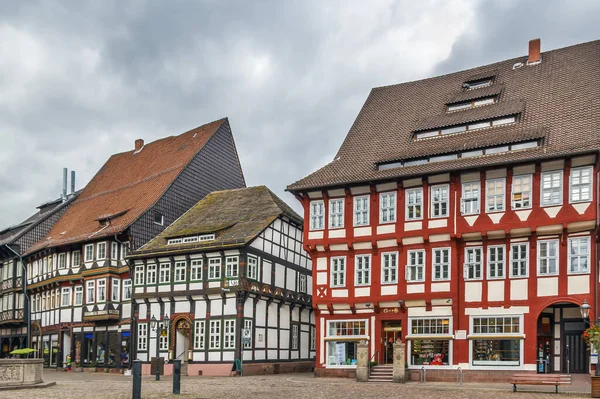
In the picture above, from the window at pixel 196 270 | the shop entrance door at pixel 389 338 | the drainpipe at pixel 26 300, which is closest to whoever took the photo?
the shop entrance door at pixel 389 338

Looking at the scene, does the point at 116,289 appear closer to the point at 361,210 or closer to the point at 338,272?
the point at 338,272

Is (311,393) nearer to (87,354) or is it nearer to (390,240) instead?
(390,240)

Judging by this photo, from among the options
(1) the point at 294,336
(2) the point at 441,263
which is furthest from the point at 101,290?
(2) the point at 441,263

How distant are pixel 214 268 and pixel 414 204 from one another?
43.6 ft

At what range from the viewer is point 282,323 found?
151 feet

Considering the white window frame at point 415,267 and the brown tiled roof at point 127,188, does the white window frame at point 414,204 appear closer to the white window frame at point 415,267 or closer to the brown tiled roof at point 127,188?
the white window frame at point 415,267

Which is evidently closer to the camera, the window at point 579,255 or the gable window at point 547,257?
the window at point 579,255

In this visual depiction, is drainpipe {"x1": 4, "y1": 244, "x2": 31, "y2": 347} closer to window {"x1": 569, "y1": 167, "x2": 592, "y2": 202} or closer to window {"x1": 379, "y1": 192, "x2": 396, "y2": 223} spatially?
window {"x1": 379, "y1": 192, "x2": 396, "y2": 223}

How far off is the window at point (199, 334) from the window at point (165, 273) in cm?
326

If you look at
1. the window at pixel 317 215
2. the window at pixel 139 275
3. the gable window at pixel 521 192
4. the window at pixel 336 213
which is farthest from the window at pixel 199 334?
the gable window at pixel 521 192

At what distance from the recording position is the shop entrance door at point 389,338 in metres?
35.8

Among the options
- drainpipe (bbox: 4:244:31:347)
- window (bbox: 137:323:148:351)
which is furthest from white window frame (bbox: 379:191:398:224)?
drainpipe (bbox: 4:244:31:347)

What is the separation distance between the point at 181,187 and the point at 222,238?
348 inches

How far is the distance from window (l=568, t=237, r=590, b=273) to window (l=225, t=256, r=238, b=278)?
17995mm
